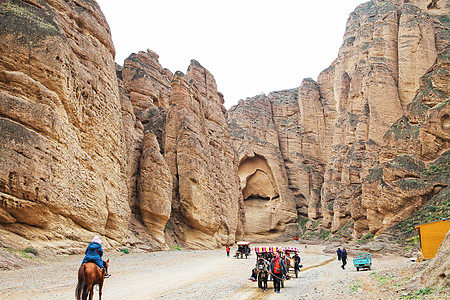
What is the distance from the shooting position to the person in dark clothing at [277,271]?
12352 mm

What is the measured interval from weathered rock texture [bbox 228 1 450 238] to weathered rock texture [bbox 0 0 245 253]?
61.3ft

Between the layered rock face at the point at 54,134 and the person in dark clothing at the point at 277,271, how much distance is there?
494 inches

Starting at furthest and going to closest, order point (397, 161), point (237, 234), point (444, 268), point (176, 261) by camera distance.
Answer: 1. point (237, 234)
2. point (397, 161)
3. point (176, 261)
4. point (444, 268)

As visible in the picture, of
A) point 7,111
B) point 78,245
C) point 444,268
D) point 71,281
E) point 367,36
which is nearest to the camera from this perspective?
point 444,268

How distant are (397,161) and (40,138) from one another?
3031cm

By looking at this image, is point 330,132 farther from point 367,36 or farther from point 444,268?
point 444,268

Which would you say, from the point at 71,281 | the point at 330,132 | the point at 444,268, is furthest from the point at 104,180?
the point at 330,132

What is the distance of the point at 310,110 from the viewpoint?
89188 millimetres

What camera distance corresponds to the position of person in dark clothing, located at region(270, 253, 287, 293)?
40.5 feet

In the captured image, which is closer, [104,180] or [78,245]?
[78,245]

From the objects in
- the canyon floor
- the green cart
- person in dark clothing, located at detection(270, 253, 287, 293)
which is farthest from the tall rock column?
person in dark clothing, located at detection(270, 253, 287, 293)

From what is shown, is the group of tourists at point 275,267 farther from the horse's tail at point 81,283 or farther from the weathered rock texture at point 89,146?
the weathered rock texture at point 89,146

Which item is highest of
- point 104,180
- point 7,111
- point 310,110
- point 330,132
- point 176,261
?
point 310,110

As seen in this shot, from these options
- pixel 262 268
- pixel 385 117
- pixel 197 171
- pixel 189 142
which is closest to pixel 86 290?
pixel 262 268
